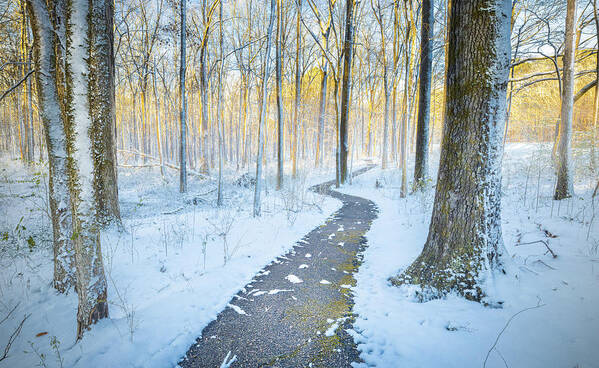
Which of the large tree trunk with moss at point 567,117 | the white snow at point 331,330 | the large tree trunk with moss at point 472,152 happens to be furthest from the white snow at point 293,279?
the large tree trunk with moss at point 567,117

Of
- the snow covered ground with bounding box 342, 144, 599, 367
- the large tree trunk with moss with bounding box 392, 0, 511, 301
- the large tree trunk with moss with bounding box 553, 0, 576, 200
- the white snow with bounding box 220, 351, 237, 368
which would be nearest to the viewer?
the snow covered ground with bounding box 342, 144, 599, 367

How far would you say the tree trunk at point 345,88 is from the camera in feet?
37.4

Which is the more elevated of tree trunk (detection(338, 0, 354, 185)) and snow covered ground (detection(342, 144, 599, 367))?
tree trunk (detection(338, 0, 354, 185))

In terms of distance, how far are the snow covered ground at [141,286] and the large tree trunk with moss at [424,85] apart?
4863mm

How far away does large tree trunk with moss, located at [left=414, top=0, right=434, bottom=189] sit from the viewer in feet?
26.8

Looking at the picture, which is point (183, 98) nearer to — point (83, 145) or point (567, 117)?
point (83, 145)

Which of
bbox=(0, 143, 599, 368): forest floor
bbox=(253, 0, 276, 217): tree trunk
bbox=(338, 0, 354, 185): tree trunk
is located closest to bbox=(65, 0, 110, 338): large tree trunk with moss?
bbox=(0, 143, 599, 368): forest floor

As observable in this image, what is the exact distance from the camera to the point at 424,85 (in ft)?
27.8

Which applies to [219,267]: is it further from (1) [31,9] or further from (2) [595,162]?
(2) [595,162]

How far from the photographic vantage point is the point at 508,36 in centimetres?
257

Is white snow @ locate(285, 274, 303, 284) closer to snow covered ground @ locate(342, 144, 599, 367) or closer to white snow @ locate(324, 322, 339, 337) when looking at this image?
snow covered ground @ locate(342, 144, 599, 367)

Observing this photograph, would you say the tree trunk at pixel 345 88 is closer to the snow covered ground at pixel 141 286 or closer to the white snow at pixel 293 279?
the snow covered ground at pixel 141 286

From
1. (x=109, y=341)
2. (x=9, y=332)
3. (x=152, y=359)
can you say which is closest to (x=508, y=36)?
(x=152, y=359)

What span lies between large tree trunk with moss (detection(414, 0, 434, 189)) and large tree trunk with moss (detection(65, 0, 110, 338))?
844 cm
